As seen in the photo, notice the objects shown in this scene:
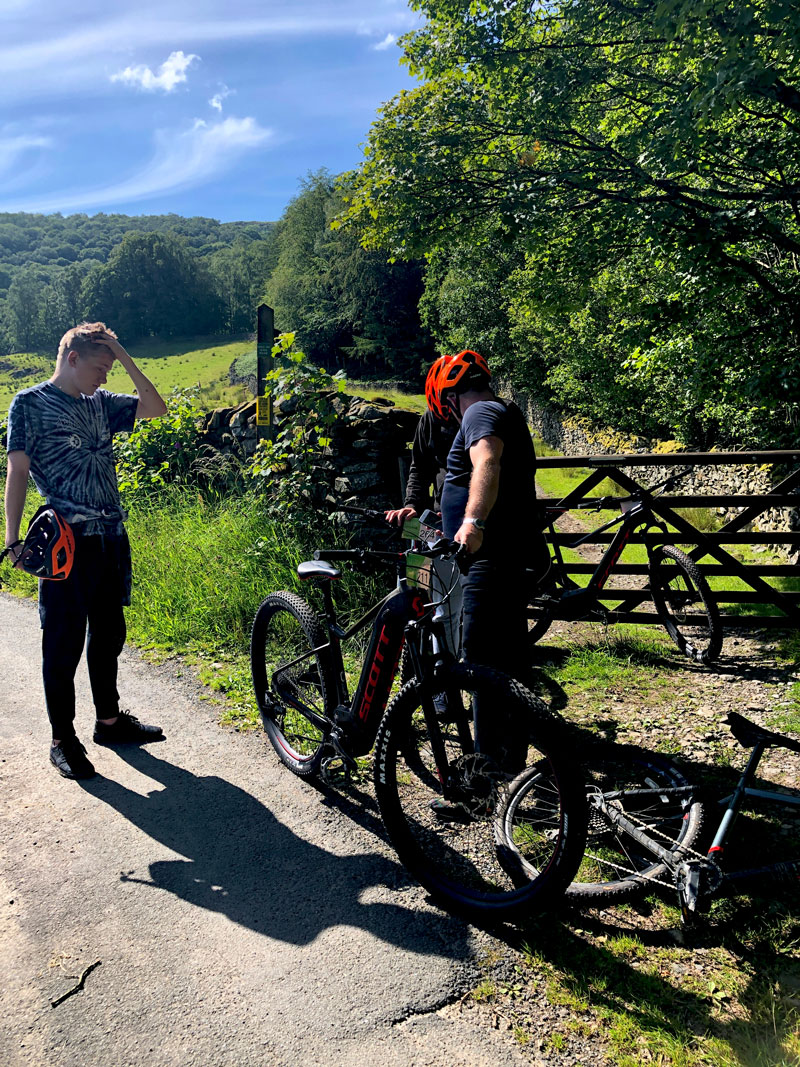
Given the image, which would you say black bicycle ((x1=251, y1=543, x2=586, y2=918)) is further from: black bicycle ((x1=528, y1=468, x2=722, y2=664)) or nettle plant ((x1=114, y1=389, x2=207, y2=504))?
nettle plant ((x1=114, y1=389, x2=207, y2=504))

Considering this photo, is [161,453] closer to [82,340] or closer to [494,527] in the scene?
[82,340]

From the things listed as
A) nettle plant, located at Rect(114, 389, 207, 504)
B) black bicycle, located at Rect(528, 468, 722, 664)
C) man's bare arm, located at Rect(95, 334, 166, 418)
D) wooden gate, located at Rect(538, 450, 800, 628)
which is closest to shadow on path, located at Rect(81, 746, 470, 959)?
man's bare arm, located at Rect(95, 334, 166, 418)

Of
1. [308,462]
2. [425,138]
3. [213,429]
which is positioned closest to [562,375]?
[425,138]

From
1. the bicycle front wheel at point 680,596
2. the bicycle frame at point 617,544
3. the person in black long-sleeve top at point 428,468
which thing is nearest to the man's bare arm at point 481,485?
the person in black long-sleeve top at point 428,468

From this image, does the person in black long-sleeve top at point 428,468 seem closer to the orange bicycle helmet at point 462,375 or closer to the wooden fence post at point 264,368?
the orange bicycle helmet at point 462,375

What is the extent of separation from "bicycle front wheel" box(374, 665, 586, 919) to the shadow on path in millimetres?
175

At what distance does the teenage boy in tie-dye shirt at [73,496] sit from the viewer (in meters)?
3.63

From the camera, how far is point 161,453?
368 inches

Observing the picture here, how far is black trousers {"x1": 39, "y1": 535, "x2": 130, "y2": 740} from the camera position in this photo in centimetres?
372

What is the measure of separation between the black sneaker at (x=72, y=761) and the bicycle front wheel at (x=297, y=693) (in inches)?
36.6

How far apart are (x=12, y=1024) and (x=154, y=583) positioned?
15.9 ft

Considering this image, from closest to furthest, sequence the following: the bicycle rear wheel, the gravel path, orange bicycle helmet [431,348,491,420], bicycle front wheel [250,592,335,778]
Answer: the gravel path < the bicycle rear wheel < orange bicycle helmet [431,348,491,420] < bicycle front wheel [250,592,335,778]

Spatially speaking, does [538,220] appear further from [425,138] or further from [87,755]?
[87,755]

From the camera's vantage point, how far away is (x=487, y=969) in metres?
2.37
